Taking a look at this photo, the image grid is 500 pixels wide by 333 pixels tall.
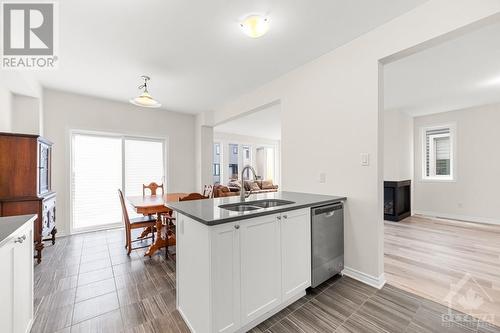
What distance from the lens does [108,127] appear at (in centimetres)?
436

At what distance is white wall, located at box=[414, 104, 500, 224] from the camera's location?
4.45 m

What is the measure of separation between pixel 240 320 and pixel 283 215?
0.80 metres

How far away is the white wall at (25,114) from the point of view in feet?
10.9

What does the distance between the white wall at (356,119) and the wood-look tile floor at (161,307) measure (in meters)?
0.36

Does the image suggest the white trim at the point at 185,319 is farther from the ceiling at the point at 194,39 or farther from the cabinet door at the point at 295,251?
the ceiling at the point at 194,39

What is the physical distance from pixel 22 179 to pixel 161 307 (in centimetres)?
253

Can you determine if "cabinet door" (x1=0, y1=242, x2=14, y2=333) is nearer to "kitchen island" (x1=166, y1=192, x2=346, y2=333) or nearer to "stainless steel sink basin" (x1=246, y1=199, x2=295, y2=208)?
"kitchen island" (x1=166, y1=192, x2=346, y2=333)

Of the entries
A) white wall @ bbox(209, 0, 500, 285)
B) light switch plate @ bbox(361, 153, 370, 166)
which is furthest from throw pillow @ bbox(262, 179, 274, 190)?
light switch plate @ bbox(361, 153, 370, 166)

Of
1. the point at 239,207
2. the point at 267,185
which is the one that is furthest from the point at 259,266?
the point at 267,185

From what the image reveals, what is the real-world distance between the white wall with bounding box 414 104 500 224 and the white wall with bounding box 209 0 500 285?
436 centimetres

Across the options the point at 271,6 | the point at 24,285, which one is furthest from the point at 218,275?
the point at 271,6

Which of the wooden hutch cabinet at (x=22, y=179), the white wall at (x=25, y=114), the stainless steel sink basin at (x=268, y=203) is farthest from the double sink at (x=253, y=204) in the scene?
the white wall at (x=25, y=114)

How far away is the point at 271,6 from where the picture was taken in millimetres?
1862

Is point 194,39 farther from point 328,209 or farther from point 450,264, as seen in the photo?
point 450,264
